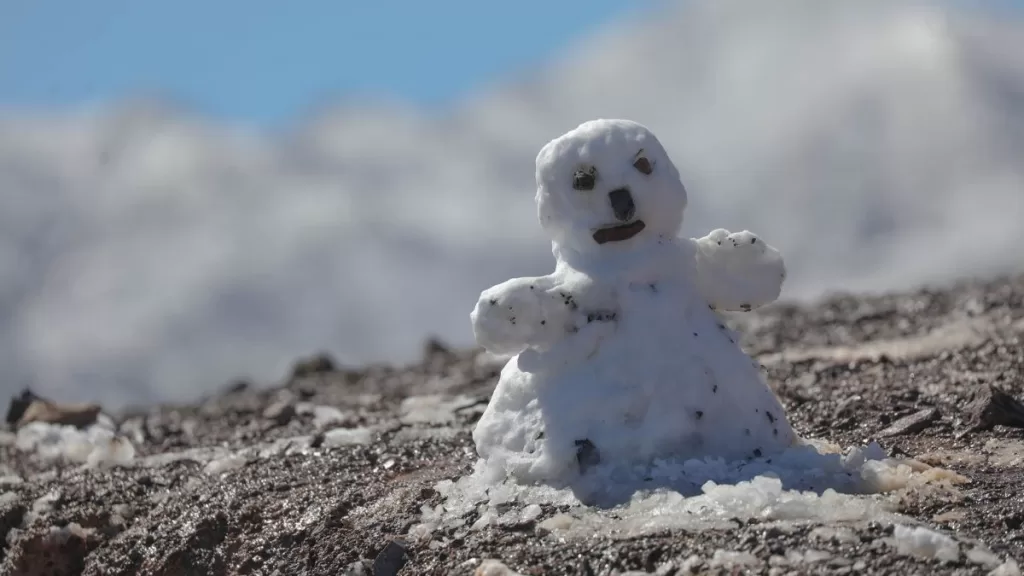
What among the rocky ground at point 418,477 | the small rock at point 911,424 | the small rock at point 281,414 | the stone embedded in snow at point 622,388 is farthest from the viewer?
the small rock at point 281,414

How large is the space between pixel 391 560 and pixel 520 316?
1326 millimetres

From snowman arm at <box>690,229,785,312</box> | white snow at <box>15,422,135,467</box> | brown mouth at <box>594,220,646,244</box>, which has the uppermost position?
Result: brown mouth at <box>594,220,646,244</box>

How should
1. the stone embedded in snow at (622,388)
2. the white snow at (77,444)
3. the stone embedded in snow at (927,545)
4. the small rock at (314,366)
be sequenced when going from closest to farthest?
1. the stone embedded in snow at (927,545)
2. the stone embedded in snow at (622,388)
3. the white snow at (77,444)
4. the small rock at (314,366)

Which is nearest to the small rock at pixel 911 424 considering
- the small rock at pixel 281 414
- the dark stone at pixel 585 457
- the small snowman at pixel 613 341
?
the small snowman at pixel 613 341

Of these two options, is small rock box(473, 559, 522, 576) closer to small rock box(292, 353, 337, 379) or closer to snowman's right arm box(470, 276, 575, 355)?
snowman's right arm box(470, 276, 575, 355)

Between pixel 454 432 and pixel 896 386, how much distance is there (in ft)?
10.3

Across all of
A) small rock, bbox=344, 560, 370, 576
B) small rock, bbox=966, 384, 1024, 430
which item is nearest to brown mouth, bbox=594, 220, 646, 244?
small rock, bbox=344, 560, 370, 576

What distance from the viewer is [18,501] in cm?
944

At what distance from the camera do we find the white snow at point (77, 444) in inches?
423

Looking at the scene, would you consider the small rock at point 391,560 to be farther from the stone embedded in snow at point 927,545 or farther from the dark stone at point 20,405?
the dark stone at point 20,405

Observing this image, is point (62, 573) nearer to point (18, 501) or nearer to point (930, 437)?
point (18, 501)

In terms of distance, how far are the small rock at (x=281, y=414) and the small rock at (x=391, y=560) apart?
4.89m

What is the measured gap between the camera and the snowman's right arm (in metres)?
6.80

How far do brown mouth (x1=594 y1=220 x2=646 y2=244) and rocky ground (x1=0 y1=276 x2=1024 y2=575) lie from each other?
4.62ft
